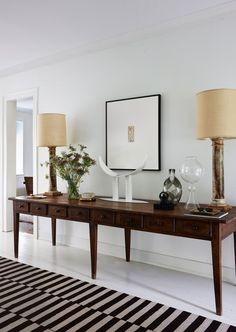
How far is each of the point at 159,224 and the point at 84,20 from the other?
2.09 m

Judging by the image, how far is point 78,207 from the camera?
9.39 ft

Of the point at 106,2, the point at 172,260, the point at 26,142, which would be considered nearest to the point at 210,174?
the point at 172,260

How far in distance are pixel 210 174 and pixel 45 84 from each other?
2560 mm

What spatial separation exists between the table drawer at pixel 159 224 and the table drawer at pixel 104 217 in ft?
1.11

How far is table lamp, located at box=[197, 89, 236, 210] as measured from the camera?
2365 mm

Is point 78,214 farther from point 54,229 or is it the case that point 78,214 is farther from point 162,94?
point 162,94

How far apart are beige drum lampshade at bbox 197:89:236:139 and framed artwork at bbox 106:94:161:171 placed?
761mm

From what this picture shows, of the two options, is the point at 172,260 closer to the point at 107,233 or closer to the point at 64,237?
the point at 107,233

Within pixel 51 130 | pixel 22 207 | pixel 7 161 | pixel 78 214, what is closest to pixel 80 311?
pixel 78 214

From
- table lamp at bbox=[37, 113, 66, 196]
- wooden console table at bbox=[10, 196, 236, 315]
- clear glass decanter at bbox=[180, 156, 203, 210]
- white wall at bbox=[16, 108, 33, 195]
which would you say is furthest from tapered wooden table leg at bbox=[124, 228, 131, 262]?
white wall at bbox=[16, 108, 33, 195]

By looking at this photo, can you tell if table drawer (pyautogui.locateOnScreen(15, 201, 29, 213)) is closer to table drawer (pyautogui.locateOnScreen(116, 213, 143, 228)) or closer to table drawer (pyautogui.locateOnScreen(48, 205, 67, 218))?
table drawer (pyautogui.locateOnScreen(48, 205, 67, 218))

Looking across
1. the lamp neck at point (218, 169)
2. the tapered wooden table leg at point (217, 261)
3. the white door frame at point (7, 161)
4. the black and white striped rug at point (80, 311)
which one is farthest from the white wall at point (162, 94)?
the white door frame at point (7, 161)

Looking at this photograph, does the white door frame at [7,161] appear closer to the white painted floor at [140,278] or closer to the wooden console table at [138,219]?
the white painted floor at [140,278]

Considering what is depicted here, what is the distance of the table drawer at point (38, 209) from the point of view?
3148 millimetres
